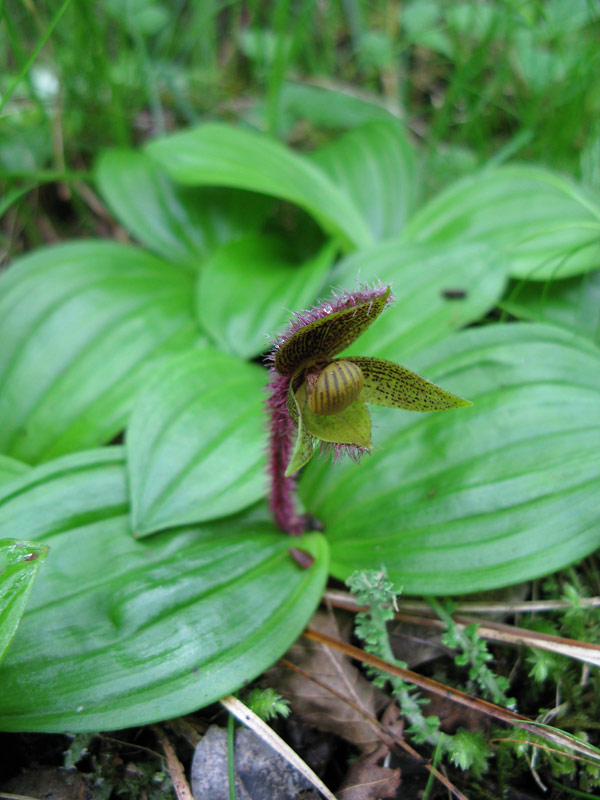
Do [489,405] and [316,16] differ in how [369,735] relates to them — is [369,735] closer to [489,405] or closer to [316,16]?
[489,405]

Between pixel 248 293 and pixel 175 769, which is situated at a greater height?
pixel 248 293

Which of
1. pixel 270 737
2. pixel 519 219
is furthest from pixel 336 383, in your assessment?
pixel 519 219

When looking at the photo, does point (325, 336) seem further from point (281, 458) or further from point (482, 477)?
point (482, 477)

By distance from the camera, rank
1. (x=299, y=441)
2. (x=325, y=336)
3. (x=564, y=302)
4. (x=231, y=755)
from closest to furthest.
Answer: (x=299, y=441) → (x=325, y=336) → (x=231, y=755) → (x=564, y=302)

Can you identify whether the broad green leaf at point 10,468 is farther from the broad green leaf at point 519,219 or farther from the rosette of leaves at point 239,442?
the broad green leaf at point 519,219

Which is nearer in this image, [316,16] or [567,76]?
[567,76]

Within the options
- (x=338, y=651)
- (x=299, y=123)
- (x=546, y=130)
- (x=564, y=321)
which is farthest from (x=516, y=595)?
(x=299, y=123)

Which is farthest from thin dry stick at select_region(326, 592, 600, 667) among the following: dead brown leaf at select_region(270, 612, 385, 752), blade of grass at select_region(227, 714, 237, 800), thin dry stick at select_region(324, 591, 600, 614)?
blade of grass at select_region(227, 714, 237, 800)
